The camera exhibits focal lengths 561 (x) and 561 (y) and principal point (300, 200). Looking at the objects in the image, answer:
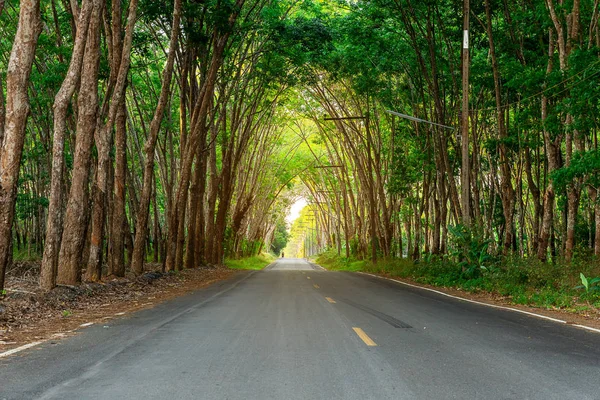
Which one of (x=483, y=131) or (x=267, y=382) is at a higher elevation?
(x=483, y=131)

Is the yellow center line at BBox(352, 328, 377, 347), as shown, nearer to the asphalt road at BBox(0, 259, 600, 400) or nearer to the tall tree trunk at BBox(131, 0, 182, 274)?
the asphalt road at BBox(0, 259, 600, 400)

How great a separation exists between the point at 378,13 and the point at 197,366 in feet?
63.8

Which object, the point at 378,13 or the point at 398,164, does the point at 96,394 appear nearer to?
the point at 378,13

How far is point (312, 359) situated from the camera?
6.81 meters

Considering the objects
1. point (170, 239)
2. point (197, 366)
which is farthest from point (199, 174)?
point (197, 366)

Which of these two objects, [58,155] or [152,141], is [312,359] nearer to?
[58,155]

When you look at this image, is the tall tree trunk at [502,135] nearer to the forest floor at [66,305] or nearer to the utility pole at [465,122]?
the utility pole at [465,122]

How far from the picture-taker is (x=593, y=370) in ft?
20.7

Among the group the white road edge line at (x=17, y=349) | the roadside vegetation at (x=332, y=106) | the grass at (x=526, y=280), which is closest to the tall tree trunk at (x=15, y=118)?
the roadside vegetation at (x=332, y=106)

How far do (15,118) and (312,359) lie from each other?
8.08 metres

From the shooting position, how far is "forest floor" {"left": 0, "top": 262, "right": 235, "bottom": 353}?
9156 millimetres

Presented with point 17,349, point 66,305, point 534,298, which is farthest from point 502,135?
point 17,349

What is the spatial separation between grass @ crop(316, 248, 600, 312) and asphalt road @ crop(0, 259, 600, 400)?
330cm

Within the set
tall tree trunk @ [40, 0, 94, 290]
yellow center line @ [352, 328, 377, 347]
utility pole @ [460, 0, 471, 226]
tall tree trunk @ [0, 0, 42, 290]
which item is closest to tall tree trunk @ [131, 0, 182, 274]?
tall tree trunk @ [40, 0, 94, 290]
